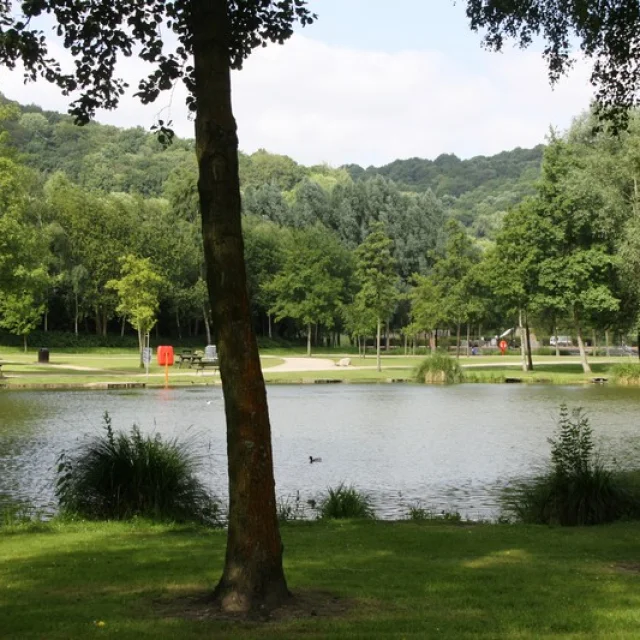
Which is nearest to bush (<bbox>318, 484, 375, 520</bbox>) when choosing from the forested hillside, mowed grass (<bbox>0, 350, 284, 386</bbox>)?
mowed grass (<bbox>0, 350, 284, 386</bbox>)

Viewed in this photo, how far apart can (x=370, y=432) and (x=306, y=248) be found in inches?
2154

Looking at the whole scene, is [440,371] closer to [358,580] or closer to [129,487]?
[129,487]

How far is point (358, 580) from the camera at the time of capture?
7.17 metres

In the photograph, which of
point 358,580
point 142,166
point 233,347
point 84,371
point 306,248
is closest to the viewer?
point 233,347

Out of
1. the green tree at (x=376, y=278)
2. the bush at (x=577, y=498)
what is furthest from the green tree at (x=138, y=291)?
the bush at (x=577, y=498)

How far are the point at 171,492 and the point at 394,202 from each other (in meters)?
93.2

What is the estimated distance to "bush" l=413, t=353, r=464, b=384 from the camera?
43.6m

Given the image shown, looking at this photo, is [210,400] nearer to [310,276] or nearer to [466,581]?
[466,581]

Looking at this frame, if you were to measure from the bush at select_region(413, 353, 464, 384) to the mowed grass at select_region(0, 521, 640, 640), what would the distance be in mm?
32994

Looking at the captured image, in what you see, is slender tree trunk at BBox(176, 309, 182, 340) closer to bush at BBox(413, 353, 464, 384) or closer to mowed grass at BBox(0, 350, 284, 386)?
mowed grass at BBox(0, 350, 284, 386)

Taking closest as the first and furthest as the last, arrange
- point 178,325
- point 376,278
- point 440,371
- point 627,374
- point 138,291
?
1. point 627,374
2. point 440,371
3. point 376,278
4. point 138,291
5. point 178,325

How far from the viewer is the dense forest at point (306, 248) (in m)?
43.4

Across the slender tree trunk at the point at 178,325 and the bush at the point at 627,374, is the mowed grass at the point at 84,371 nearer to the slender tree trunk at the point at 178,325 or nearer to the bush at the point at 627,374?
the slender tree trunk at the point at 178,325

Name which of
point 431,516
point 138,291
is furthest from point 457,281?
point 431,516
